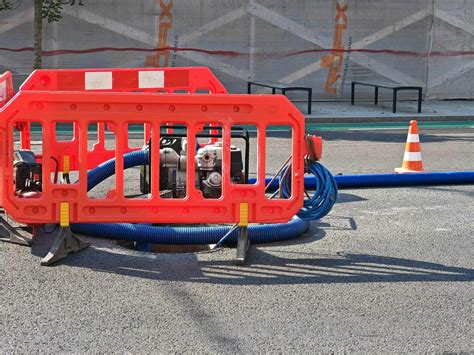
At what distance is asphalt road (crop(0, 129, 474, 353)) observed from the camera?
535 centimetres

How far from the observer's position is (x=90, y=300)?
6051 millimetres

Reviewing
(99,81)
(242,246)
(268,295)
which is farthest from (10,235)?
(99,81)

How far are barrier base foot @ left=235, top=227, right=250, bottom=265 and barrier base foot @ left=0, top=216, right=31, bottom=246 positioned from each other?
64.6 inches

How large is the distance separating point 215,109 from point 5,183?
166cm

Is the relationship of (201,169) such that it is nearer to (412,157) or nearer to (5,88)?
(5,88)

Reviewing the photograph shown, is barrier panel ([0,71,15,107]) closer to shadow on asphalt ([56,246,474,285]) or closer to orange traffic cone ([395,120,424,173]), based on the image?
shadow on asphalt ([56,246,474,285])

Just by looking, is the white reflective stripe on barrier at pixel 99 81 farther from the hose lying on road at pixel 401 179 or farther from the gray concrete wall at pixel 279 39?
the gray concrete wall at pixel 279 39

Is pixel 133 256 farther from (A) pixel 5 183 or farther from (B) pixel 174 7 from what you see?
(B) pixel 174 7

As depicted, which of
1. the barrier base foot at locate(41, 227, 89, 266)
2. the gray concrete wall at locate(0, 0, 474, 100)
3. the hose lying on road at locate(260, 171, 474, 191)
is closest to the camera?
the barrier base foot at locate(41, 227, 89, 266)

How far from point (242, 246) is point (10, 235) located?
185 cm

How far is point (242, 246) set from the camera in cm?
718

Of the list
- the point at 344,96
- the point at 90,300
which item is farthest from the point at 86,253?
the point at 344,96

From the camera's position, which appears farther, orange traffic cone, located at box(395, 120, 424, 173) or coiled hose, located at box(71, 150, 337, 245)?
orange traffic cone, located at box(395, 120, 424, 173)

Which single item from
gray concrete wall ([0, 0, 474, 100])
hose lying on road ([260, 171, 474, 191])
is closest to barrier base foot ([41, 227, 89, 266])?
hose lying on road ([260, 171, 474, 191])
